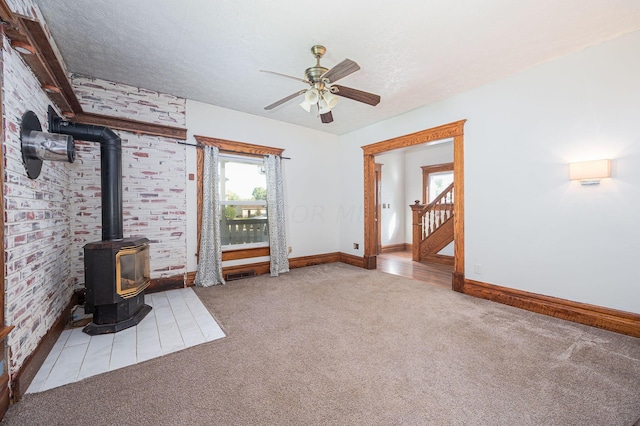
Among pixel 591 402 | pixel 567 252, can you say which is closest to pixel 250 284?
pixel 591 402

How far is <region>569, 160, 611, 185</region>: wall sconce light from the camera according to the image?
8.27ft

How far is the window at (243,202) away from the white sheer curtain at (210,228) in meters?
0.28

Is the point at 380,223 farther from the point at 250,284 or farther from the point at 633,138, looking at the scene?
the point at 633,138

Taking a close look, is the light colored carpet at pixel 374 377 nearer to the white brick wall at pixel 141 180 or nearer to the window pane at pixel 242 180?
the white brick wall at pixel 141 180

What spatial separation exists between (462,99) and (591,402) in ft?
11.4

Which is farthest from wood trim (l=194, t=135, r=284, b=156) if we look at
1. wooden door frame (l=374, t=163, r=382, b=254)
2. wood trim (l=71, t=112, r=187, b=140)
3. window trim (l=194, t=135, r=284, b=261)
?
wooden door frame (l=374, t=163, r=382, b=254)

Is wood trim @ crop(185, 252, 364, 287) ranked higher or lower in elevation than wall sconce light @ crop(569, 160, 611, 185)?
lower

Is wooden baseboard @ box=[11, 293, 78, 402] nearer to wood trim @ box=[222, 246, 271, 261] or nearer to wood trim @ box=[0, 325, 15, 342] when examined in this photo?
wood trim @ box=[0, 325, 15, 342]

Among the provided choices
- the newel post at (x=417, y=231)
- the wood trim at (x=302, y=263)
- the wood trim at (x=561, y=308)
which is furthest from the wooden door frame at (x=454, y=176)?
the newel post at (x=417, y=231)

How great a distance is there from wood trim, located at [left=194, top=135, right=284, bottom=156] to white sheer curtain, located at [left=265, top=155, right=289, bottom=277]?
0.13m

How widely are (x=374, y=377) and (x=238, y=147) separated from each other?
3869 millimetres

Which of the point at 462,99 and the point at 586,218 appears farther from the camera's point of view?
the point at 462,99

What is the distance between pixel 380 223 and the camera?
693 centimetres

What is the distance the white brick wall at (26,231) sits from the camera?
1657mm
